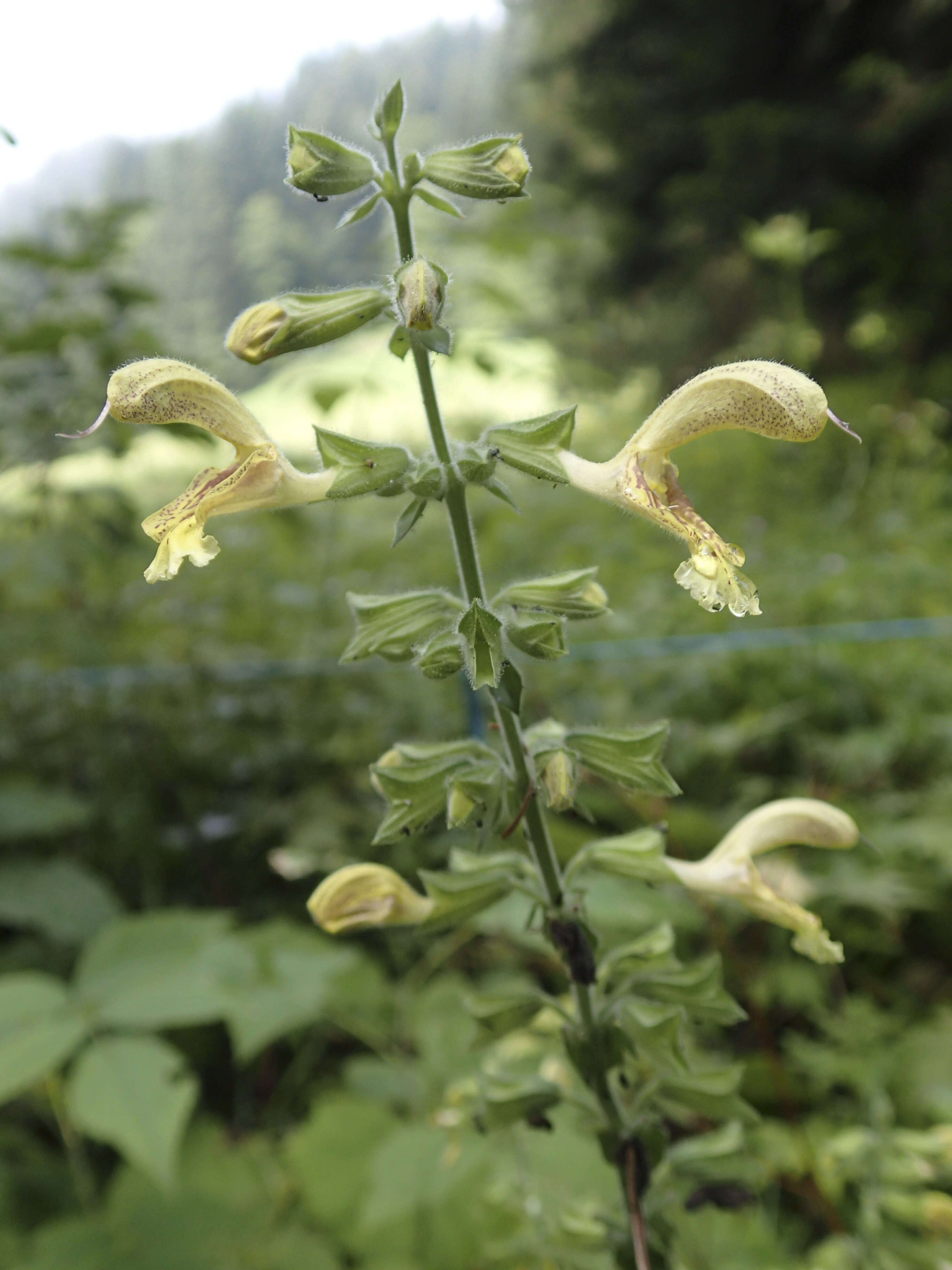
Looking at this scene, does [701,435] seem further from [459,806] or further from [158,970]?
[158,970]

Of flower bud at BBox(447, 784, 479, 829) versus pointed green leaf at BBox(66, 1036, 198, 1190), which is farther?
pointed green leaf at BBox(66, 1036, 198, 1190)

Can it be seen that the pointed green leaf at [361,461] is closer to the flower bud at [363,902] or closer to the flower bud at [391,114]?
the flower bud at [391,114]

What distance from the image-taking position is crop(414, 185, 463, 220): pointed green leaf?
2.78 ft

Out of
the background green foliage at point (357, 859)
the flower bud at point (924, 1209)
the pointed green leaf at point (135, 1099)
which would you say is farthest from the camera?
the background green foliage at point (357, 859)

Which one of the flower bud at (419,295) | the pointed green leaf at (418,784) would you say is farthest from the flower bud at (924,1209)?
the flower bud at (419,295)

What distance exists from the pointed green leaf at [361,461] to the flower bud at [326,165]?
0.22 m

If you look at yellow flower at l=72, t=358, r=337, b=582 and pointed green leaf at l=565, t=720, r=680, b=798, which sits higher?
yellow flower at l=72, t=358, r=337, b=582

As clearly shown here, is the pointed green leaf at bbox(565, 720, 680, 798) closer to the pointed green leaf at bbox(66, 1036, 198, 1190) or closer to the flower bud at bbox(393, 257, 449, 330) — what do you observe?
the flower bud at bbox(393, 257, 449, 330)

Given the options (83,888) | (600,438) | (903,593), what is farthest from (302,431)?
(83,888)

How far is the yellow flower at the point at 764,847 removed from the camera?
39.5 inches

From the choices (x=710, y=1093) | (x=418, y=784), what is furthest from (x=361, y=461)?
(x=710, y=1093)

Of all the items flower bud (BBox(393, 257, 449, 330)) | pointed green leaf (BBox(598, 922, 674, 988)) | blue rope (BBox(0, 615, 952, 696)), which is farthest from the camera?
blue rope (BBox(0, 615, 952, 696))

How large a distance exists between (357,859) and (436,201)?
1.75 meters

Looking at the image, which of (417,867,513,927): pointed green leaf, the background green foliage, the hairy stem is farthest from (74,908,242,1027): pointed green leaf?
the hairy stem
